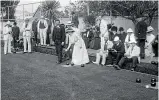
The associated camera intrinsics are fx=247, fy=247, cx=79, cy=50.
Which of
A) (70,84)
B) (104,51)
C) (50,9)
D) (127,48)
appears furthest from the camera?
(50,9)

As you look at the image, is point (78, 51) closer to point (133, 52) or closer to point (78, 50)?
point (78, 50)

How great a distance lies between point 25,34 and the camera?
52.2ft

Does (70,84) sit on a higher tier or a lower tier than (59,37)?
lower

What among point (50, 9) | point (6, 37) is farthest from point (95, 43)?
point (6, 37)

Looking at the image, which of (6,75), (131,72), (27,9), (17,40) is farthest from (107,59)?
(27,9)

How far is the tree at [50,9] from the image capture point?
60.6 ft

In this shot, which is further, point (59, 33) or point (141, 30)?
point (141, 30)

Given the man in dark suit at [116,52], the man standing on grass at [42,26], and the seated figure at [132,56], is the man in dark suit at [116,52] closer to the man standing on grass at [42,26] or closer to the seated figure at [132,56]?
the seated figure at [132,56]

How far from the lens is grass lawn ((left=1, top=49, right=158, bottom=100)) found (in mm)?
6694

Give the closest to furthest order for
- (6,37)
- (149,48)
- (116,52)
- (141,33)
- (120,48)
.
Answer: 1. (149,48)
2. (120,48)
3. (116,52)
4. (141,33)
5. (6,37)

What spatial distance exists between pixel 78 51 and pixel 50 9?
7.44 m

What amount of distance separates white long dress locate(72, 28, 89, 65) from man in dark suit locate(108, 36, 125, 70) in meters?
1.48

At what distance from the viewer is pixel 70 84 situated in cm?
803

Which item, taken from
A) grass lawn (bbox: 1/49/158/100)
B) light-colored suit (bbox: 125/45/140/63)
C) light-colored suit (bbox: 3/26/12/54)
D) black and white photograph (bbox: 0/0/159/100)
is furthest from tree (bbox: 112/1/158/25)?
light-colored suit (bbox: 3/26/12/54)
